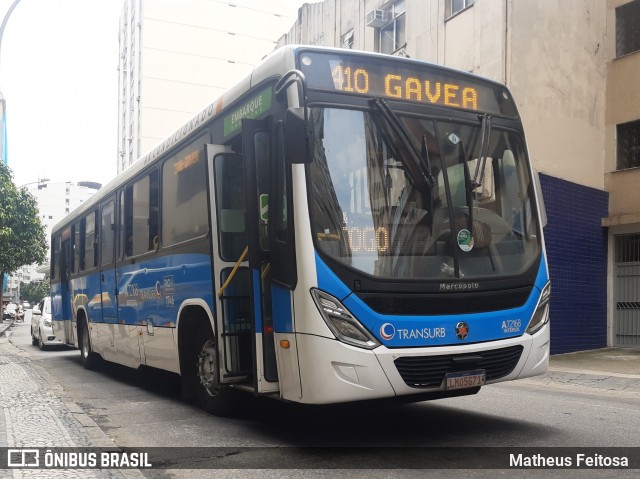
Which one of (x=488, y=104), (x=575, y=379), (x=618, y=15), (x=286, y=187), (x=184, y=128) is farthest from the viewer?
(x=618, y=15)

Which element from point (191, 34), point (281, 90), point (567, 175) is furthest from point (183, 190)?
point (191, 34)

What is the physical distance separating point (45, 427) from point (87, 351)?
699 centimetres

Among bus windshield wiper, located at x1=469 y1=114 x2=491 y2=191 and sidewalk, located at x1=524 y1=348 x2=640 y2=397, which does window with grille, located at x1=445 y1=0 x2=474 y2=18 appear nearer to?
sidewalk, located at x1=524 y1=348 x2=640 y2=397

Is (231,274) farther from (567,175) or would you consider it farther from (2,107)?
(2,107)

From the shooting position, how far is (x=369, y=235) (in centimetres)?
566

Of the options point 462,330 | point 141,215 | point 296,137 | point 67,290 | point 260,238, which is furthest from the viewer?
point 67,290

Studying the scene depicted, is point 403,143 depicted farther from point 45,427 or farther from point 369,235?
point 45,427

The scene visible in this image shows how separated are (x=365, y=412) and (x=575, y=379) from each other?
5.89 m

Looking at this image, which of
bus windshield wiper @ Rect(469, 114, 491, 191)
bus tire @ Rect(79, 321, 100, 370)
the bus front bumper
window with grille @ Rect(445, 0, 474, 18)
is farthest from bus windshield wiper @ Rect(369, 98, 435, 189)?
window with grille @ Rect(445, 0, 474, 18)

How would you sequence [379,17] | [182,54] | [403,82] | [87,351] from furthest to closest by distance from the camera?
1. [182,54]
2. [379,17]
3. [87,351]
4. [403,82]

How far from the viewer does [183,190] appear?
26.9 ft

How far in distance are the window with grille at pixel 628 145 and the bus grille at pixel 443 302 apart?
41.3 feet

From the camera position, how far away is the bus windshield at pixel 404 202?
566 centimetres

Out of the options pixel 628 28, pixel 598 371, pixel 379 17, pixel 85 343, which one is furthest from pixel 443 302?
pixel 379 17
